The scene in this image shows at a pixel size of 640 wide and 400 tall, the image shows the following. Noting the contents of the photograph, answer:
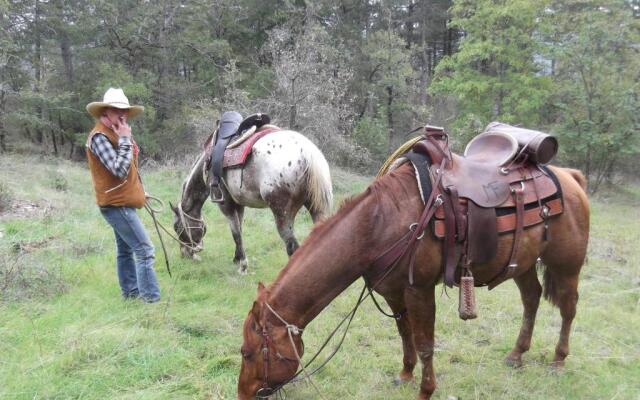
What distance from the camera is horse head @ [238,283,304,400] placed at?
2.18m

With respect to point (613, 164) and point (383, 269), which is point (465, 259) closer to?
point (383, 269)

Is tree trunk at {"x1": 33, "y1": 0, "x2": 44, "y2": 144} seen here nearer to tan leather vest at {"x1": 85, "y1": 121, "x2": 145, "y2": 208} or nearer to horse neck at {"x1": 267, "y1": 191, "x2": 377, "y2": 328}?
tan leather vest at {"x1": 85, "y1": 121, "x2": 145, "y2": 208}

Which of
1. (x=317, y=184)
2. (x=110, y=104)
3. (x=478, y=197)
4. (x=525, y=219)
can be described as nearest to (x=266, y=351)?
(x=478, y=197)

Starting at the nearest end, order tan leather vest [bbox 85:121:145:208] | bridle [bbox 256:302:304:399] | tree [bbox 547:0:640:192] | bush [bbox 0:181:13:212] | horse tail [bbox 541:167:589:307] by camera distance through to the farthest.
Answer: bridle [bbox 256:302:304:399]
horse tail [bbox 541:167:589:307]
tan leather vest [bbox 85:121:145:208]
bush [bbox 0:181:13:212]
tree [bbox 547:0:640:192]

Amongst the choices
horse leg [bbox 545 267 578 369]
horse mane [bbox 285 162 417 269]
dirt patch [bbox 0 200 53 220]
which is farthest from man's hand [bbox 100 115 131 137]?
dirt patch [bbox 0 200 53 220]

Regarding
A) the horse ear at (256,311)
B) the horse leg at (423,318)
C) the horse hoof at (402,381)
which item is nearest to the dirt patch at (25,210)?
the horse ear at (256,311)

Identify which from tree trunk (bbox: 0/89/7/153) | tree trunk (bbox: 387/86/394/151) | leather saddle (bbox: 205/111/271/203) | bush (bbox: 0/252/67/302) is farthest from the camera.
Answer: tree trunk (bbox: 387/86/394/151)

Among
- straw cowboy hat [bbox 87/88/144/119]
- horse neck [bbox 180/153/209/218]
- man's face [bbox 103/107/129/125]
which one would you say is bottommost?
horse neck [bbox 180/153/209/218]

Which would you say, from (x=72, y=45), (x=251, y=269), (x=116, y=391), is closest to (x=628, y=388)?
(x=116, y=391)

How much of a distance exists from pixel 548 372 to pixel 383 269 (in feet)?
6.15

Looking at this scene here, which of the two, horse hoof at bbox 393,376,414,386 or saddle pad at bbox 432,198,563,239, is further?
horse hoof at bbox 393,376,414,386

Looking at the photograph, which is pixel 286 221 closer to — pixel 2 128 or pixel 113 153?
pixel 113 153

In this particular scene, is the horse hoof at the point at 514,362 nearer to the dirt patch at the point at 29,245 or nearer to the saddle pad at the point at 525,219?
the saddle pad at the point at 525,219

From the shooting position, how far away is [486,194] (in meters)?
2.58
